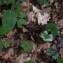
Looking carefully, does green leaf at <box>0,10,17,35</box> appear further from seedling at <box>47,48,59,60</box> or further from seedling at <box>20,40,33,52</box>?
seedling at <box>47,48,59,60</box>

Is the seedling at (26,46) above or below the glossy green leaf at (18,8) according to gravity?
below

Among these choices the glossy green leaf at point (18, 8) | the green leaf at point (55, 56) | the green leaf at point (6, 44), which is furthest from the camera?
the glossy green leaf at point (18, 8)

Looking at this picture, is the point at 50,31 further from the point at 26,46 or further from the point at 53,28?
the point at 26,46

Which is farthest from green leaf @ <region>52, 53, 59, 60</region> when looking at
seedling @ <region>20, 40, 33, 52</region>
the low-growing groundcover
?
seedling @ <region>20, 40, 33, 52</region>

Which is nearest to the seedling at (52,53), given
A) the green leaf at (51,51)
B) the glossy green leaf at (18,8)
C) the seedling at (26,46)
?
the green leaf at (51,51)

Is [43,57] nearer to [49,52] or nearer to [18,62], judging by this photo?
[49,52]

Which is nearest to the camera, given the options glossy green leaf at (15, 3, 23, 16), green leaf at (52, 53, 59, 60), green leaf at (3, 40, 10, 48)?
green leaf at (52, 53, 59, 60)

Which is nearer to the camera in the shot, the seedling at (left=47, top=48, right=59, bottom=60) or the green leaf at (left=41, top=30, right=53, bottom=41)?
the seedling at (left=47, top=48, right=59, bottom=60)

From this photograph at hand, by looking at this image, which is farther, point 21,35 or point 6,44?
point 21,35

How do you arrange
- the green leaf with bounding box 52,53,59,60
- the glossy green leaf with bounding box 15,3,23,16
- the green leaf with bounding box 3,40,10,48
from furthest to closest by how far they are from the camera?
1. the glossy green leaf with bounding box 15,3,23,16
2. the green leaf with bounding box 3,40,10,48
3. the green leaf with bounding box 52,53,59,60

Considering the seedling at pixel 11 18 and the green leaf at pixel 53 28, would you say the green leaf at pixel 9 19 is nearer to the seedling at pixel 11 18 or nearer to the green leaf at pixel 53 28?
the seedling at pixel 11 18

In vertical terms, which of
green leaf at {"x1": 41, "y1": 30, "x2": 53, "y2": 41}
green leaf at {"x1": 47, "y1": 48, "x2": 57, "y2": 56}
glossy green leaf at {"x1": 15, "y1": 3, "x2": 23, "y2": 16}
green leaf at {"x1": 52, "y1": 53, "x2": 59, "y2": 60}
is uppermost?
glossy green leaf at {"x1": 15, "y1": 3, "x2": 23, "y2": 16}

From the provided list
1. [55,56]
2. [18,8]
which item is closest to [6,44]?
[18,8]
